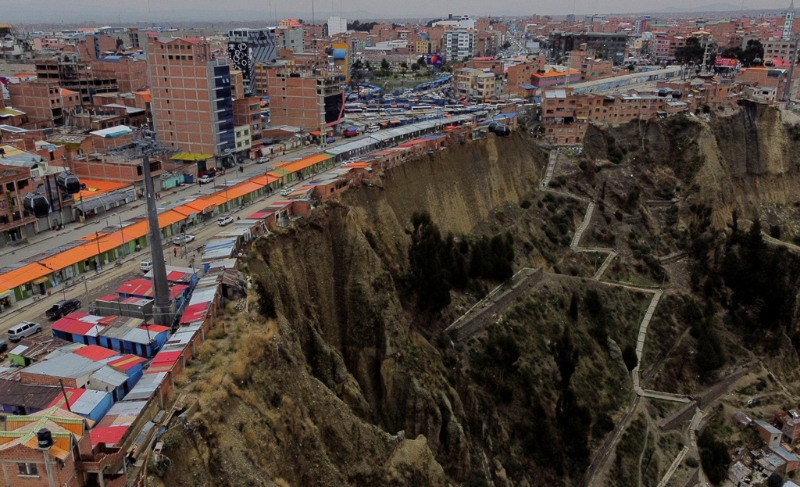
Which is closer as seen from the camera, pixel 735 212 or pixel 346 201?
pixel 346 201

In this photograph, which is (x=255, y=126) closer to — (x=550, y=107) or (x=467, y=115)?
(x=467, y=115)

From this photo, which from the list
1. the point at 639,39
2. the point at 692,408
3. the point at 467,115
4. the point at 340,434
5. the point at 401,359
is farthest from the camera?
the point at 639,39

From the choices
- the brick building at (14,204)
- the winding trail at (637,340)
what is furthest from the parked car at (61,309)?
the winding trail at (637,340)

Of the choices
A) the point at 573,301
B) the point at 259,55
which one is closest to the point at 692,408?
the point at 573,301

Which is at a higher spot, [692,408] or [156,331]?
[156,331]

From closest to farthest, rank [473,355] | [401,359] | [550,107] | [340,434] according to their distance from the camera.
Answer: [340,434] < [401,359] < [473,355] < [550,107]

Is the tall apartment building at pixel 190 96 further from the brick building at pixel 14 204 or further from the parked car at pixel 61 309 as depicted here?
the parked car at pixel 61 309

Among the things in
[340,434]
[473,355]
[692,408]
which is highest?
[340,434]
